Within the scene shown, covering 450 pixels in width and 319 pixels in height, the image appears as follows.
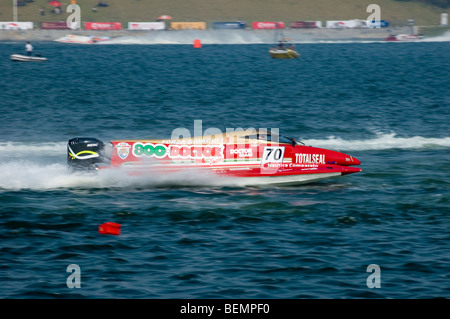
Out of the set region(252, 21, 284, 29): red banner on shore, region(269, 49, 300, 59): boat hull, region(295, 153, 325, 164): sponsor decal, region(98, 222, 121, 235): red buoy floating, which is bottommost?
region(98, 222, 121, 235): red buoy floating

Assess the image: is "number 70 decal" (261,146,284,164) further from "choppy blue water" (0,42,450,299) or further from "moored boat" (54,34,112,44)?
"moored boat" (54,34,112,44)

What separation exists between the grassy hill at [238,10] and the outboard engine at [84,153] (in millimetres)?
128113

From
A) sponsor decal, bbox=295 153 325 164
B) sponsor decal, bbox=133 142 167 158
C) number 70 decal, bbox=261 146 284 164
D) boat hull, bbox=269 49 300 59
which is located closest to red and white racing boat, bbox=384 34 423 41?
boat hull, bbox=269 49 300 59

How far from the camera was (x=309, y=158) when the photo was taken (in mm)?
19109

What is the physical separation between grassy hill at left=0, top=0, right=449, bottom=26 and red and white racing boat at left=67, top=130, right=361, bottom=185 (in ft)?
421

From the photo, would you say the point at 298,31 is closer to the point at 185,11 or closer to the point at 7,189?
the point at 185,11

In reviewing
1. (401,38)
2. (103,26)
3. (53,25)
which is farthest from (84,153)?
(401,38)

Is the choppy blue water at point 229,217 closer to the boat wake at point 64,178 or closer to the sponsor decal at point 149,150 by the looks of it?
the boat wake at point 64,178

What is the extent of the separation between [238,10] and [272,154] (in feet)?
456

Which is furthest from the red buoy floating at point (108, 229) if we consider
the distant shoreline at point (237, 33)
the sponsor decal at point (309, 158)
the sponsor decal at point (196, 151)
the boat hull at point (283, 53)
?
the distant shoreline at point (237, 33)

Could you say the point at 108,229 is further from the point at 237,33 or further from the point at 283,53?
the point at 237,33

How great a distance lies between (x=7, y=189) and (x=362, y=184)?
10.3 meters

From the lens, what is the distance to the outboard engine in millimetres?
18328
